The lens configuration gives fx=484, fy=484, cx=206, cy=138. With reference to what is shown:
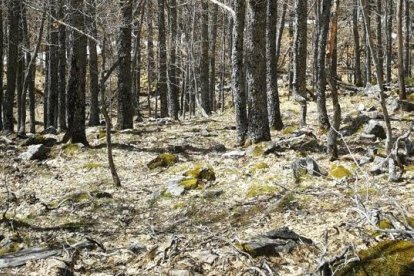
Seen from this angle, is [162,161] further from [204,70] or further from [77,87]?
[204,70]

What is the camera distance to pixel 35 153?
1246 cm

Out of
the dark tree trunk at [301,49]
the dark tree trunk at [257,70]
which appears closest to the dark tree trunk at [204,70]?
the dark tree trunk at [301,49]

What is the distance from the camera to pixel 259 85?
36.9 feet

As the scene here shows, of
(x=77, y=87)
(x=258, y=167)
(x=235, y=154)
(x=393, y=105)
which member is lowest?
(x=258, y=167)

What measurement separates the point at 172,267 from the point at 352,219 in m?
2.33

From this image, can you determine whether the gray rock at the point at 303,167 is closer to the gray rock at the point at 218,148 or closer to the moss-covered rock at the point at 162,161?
the moss-covered rock at the point at 162,161

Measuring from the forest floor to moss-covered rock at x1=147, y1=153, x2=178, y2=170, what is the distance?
0.22m

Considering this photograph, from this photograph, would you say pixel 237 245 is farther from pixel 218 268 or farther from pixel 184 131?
pixel 184 131

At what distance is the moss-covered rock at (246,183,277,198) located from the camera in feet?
26.3

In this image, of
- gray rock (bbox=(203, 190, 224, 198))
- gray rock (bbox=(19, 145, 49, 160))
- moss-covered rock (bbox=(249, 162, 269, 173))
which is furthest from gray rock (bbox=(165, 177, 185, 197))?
gray rock (bbox=(19, 145, 49, 160))

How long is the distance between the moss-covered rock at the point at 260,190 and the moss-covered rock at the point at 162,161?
122 inches

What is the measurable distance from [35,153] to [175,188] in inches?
208

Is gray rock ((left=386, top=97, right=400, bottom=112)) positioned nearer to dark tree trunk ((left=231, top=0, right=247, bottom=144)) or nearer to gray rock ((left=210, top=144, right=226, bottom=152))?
dark tree trunk ((left=231, top=0, right=247, bottom=144))

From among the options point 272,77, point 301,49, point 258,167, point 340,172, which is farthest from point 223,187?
point 301,49
